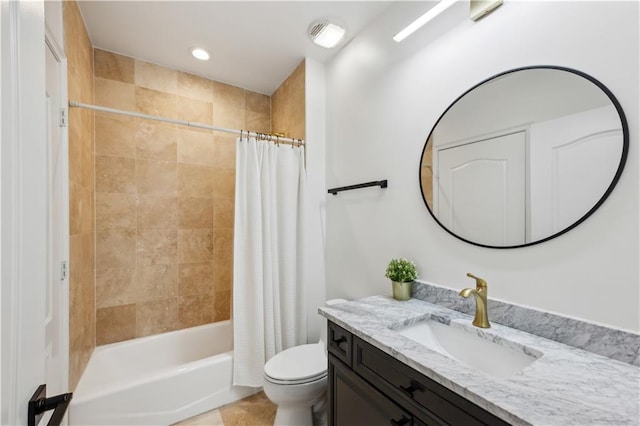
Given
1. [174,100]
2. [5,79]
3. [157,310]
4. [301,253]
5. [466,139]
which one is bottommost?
[157,310]

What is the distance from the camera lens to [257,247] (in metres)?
1.97

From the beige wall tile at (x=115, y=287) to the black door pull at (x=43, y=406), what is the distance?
1893mm

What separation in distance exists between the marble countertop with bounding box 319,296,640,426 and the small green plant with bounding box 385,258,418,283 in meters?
0.36

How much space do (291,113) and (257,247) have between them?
48.8 inches

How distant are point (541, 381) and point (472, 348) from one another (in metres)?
0.36

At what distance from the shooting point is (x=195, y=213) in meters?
2.47

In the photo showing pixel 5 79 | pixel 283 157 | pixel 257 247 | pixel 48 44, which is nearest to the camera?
pixel 5 79

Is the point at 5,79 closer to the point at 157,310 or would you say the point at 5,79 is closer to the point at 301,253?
the point at 301,253

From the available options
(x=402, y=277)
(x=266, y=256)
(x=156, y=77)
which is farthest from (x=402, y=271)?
(x=156, y=77)

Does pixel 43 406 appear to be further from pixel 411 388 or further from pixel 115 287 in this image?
pixel 115 287

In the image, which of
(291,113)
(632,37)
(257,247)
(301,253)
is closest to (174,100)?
(291,113)

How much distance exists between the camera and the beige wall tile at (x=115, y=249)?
2.11 m

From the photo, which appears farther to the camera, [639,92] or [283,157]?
[283,157]

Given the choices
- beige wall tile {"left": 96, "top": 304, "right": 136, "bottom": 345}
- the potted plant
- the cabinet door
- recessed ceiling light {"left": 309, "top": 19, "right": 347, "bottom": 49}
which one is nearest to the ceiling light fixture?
recessed ceiling light {"left": 309, "top": 19, "right": 347, "bottom": 49}
